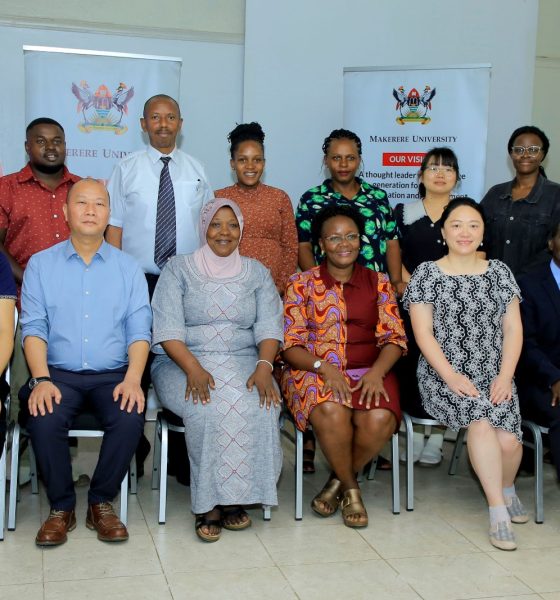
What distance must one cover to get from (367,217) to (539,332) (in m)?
1.04

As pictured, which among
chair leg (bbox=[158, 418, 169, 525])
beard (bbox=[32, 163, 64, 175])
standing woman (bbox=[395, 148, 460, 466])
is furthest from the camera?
standing woman (bbox=[395, 148, 460, 466])

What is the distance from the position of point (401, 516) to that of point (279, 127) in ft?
11.1

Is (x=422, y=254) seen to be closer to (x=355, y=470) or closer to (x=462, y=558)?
(x=355, y=470)

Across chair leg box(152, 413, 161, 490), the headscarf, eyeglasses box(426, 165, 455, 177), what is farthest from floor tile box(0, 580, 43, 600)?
eyeglasses box(426, 165, 455, 177)

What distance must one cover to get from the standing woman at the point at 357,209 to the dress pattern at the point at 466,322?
57 centimetres

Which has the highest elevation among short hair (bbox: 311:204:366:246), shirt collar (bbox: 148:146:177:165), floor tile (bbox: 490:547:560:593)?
shirt collar (bbox: 148:146:177:165)

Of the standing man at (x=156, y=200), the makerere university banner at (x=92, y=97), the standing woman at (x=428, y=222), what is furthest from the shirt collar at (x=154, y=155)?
the standing woman at (x=428, y=222)

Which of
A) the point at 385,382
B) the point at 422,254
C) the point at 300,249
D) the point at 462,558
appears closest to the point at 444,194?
the point at 422,254

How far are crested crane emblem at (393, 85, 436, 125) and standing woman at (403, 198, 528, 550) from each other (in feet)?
6.27

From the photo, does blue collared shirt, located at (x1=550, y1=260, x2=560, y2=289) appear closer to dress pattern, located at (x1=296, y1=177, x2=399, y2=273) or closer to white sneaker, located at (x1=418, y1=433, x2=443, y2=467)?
dress pattern, located at (x1=296, y1=177, x2=399, y2=273)

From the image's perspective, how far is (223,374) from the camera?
334 cm

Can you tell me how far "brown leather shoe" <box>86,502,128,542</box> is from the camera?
3.05 m

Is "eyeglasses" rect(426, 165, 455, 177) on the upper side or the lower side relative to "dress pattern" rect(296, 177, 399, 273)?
upper

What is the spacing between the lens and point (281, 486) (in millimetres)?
3830
